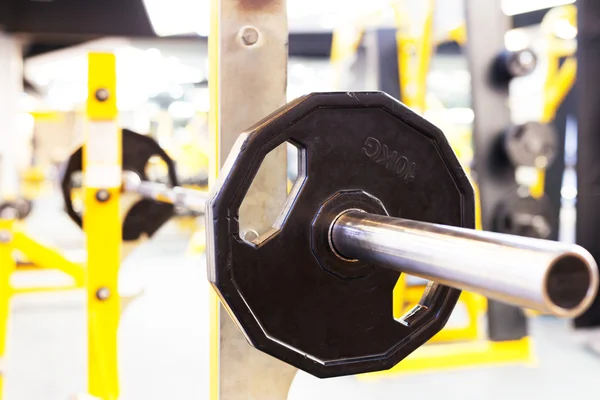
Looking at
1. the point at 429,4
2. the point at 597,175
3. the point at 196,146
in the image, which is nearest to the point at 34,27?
the point at 196,146

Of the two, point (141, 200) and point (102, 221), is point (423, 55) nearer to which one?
point (141, 200)

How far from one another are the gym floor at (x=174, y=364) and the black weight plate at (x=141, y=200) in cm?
17

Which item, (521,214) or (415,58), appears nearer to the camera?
(521,214)

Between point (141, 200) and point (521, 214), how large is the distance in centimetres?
131

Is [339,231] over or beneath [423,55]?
beneath

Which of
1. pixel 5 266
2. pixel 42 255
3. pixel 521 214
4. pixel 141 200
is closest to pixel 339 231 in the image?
pixel 141 200

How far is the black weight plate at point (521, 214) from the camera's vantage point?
201 centimetres

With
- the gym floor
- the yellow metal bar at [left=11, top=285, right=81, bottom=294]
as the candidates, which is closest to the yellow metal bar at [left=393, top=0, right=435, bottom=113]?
the gym floor

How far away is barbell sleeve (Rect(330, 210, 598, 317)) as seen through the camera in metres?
0.26

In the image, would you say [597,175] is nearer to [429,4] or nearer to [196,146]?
[429,4]

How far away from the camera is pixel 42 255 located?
312cm

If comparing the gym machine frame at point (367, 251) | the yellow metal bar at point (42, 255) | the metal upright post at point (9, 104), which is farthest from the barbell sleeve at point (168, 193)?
the metal upright post at point (9, 104)

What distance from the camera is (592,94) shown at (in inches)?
71.4

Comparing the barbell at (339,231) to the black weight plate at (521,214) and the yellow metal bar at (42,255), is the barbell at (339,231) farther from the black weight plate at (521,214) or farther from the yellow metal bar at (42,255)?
the yellow metal bar at (42,255)
